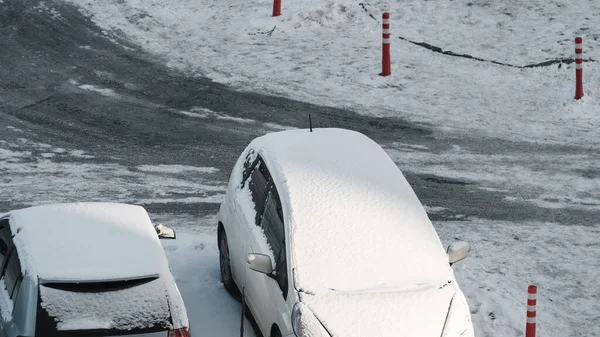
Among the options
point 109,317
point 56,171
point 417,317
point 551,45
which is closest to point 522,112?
point 551,45

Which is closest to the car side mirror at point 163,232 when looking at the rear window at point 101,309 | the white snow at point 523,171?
the rear window at point 101,309

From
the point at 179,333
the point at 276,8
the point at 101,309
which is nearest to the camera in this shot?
the point at 101,309

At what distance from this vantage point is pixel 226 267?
10.6m

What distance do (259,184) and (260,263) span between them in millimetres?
1354

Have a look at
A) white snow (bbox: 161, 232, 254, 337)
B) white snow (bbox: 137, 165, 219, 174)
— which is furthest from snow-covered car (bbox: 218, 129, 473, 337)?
white snow (bbox: 137, 165, 219, 174)

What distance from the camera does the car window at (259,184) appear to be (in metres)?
9.65

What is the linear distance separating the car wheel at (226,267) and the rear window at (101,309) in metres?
2.67

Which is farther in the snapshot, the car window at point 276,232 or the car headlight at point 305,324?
Result: the car window at point 276,232

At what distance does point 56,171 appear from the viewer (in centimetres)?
1405

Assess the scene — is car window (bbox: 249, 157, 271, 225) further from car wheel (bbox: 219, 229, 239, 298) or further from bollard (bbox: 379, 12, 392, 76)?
bollard (bbox: 379, 12, 392, 76)

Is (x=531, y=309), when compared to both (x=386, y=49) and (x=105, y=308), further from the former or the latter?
(x=386, y=49)

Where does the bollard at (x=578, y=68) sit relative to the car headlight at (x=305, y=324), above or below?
above

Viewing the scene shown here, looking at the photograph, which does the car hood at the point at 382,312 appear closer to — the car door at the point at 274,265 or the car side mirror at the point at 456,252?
the car door at the point at 274,265

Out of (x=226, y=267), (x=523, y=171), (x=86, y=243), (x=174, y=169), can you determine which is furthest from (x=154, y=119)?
(x=86, y=243)
